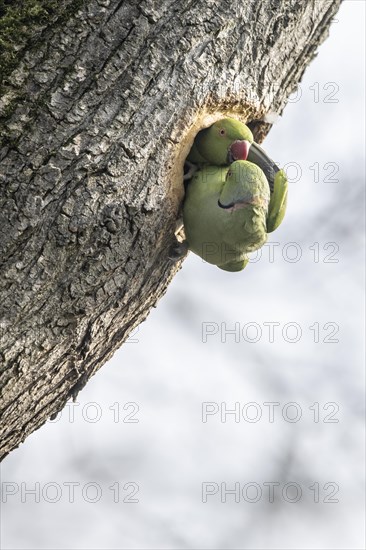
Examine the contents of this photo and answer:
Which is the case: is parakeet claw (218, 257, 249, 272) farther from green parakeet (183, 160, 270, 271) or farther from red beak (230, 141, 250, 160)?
red beak (230, 141, 250, 160)

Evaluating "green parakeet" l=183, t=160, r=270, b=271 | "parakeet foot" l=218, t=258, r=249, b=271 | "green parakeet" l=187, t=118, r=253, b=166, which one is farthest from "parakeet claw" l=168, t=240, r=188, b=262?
"green parakeet" l=187, t=118, r=253, b=166

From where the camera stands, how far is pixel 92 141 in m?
2.82

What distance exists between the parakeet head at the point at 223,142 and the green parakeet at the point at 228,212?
0.24 ft

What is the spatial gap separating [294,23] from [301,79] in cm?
47

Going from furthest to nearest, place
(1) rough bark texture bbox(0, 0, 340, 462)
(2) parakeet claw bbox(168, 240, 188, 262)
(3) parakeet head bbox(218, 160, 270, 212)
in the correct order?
(2) parakeet claw bbox(168, 240, 188, 262) < (3) parakeet head bbox(218, 160, 270, 212) < (1) rough bark texture bbox(0, 0, 340, 462)

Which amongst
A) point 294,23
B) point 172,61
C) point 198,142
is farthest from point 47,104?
point 294,23

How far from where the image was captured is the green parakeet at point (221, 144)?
→ 10.8ft

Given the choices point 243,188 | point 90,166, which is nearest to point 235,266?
point 243,188

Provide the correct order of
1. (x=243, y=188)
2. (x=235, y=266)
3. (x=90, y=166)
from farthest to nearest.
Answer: (x=235, y=266)
(x=243, y=188)
(x=90, y=166)

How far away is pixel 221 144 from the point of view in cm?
329

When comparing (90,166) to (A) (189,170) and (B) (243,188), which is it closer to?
(A) (189,170)

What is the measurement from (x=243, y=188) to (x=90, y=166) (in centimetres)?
68

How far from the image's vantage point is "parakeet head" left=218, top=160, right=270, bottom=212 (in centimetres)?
314

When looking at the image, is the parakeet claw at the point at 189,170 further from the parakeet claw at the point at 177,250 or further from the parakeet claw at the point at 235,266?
the parakeet claw at the point at 235,266
